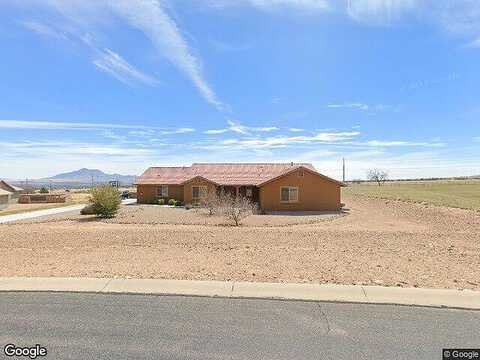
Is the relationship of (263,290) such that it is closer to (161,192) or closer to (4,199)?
(161,192)

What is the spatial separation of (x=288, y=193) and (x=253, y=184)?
5536 millimetres

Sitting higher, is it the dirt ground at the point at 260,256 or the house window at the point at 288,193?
the house window at the point at 288,193

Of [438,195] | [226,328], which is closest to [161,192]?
[438,195]

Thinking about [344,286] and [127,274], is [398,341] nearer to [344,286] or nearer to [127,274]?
[344,286]

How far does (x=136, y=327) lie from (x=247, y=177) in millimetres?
34554

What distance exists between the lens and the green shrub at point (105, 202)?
87.7 feet

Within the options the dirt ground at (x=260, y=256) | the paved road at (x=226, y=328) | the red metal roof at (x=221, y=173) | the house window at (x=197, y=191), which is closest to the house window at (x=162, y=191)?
the red metal roof at (x=221, y=173)

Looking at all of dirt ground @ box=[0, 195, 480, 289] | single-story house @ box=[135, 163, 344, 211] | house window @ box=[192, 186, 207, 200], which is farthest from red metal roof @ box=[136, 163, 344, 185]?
dirt ground @ box=[0, 195, 480, 289]

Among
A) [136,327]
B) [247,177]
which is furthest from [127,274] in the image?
[247,177]

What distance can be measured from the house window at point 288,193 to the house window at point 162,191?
15926mm

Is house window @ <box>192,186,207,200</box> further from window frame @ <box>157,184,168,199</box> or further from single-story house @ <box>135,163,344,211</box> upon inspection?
window frame @ <box>157,184,168,199</box>

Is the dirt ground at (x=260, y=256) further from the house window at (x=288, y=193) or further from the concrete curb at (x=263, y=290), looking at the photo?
the house window at (x=288, y=193)

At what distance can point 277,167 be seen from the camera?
1687 inches

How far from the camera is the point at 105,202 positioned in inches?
1053
